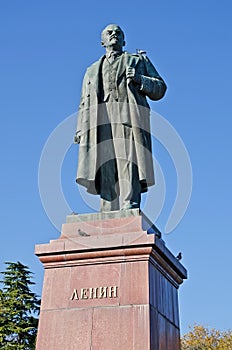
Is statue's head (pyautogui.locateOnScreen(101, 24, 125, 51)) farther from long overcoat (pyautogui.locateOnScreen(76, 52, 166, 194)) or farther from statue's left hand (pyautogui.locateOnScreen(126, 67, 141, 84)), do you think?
statue's left hand (pyautogui.locateOnScreen(126, 67, 141, 84))

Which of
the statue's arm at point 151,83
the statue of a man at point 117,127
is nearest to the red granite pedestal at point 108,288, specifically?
the statue of a man at point 117,127

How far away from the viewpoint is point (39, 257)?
7.21 metres

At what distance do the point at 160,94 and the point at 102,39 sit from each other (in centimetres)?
157

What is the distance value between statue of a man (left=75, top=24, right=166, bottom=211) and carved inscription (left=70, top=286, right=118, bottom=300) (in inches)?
58.1

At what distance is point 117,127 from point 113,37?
1.78 m

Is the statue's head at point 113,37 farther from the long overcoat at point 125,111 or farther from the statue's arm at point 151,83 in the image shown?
the statue's arm at point 151,83

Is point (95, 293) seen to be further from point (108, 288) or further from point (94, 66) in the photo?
point (94, 66)

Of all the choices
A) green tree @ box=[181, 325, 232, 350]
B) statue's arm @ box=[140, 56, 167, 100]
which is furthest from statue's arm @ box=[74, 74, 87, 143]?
green tree @ box=[181, 325, 232, 350]

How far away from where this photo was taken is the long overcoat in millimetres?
8086

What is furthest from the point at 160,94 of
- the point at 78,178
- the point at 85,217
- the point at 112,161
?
the point at 85,217

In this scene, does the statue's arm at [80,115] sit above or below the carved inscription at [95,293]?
above

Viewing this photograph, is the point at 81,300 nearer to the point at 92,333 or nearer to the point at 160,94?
the point at 92,333

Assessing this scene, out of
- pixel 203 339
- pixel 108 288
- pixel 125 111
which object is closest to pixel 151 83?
pixel 125 111

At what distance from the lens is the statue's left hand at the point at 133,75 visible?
325 inches
